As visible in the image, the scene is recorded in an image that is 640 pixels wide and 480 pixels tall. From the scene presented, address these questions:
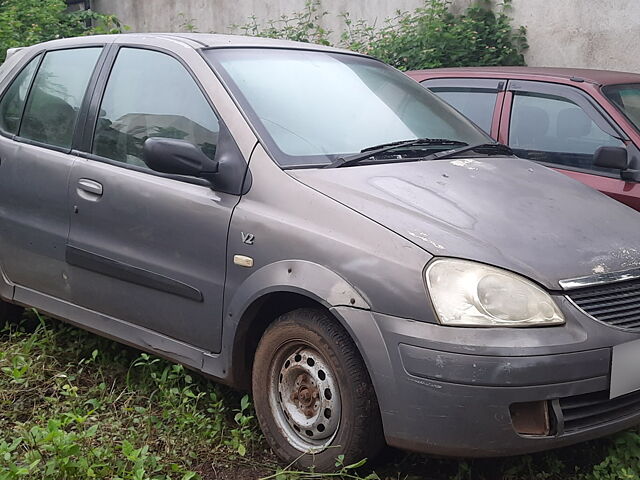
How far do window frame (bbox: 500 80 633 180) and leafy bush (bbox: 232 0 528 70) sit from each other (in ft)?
11.9

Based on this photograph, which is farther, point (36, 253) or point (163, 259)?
point (36, 253)

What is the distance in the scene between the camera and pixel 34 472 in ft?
10.0

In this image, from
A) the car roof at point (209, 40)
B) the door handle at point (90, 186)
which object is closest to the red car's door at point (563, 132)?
the car roof at point (209, 40)

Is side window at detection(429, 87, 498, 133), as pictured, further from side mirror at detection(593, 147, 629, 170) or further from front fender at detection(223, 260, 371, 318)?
front fender at detection(223, 260, 371, 318)

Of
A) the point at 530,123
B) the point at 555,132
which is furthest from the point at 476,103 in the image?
the point at 555,132

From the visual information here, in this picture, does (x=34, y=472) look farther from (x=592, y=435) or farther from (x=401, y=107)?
(x=401, y=107)

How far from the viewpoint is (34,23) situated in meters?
11.8

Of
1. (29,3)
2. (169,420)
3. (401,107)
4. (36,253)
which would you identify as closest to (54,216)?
(36,253)

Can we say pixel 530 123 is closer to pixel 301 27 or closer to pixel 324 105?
pixel 324 105

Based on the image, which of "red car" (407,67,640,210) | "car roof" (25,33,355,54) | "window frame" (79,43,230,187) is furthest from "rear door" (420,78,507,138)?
"window frame" (79,43,230,187)

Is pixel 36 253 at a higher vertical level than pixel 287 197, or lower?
lower

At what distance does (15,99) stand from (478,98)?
294 cm

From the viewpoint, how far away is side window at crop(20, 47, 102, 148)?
14.0ft

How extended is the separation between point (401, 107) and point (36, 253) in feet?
6.31
